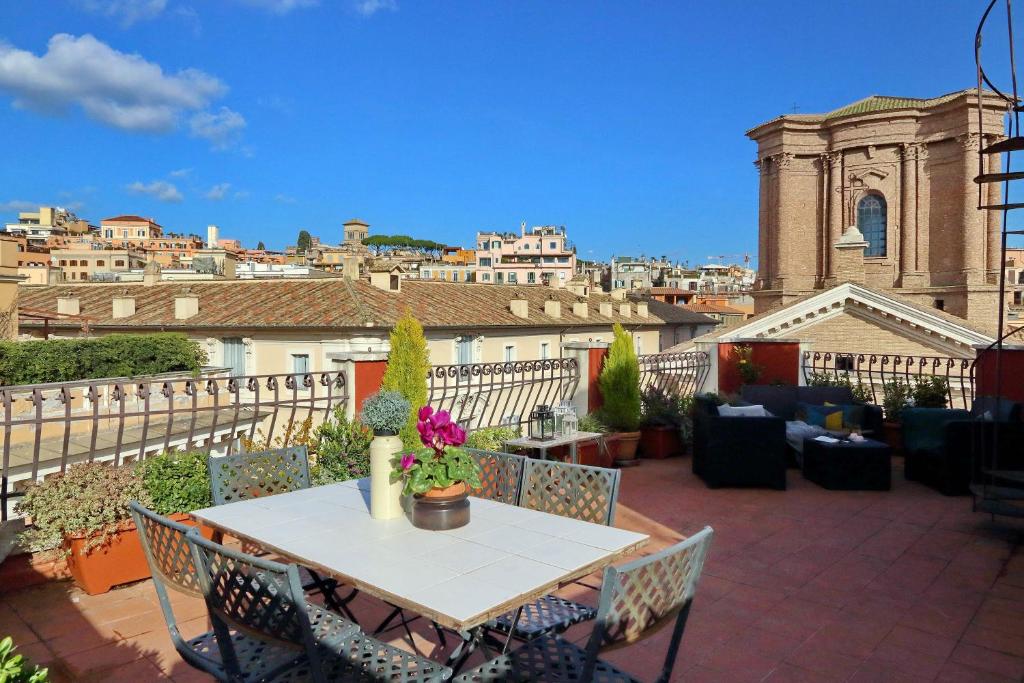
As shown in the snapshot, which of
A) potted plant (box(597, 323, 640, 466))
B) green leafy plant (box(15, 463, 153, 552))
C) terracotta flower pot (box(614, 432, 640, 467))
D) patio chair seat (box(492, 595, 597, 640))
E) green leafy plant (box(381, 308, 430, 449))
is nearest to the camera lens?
patio chair seat (box(492, 595, 597, 640))

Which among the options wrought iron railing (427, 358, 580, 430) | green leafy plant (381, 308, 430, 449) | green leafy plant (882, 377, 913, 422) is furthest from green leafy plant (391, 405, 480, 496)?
green leafy plant (882, 377, 913, 422)

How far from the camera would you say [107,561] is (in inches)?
148

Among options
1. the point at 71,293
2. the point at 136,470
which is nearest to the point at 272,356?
the point at 71,293

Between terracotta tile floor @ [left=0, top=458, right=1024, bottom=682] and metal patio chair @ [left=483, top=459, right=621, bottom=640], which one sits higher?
metal patio chair @ [left=483, top=459, right=621, bottom=640]

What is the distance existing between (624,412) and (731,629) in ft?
13.3

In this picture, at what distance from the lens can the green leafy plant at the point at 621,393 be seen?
7445 mm

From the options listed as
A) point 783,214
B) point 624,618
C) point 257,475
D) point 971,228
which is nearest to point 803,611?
point 624,618

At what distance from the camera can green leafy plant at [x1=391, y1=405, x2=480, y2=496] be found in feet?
8.31

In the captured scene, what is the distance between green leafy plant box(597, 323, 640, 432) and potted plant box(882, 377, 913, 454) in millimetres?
3061

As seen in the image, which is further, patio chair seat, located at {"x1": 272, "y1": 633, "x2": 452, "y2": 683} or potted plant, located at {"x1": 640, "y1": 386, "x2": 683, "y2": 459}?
potted plant, located at {"x1": 640, "y1": 386, "x2": 683, "y2": 459}

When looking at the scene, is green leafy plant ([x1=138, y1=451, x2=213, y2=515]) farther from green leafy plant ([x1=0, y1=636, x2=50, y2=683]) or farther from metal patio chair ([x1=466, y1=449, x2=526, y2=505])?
green leafy plant ([x1=0, y1=636, x2=50, y2=683])

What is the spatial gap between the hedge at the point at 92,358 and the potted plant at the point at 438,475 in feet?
39.1

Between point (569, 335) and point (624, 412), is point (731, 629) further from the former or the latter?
point (569, 335)

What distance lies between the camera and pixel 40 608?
3.62 meters
